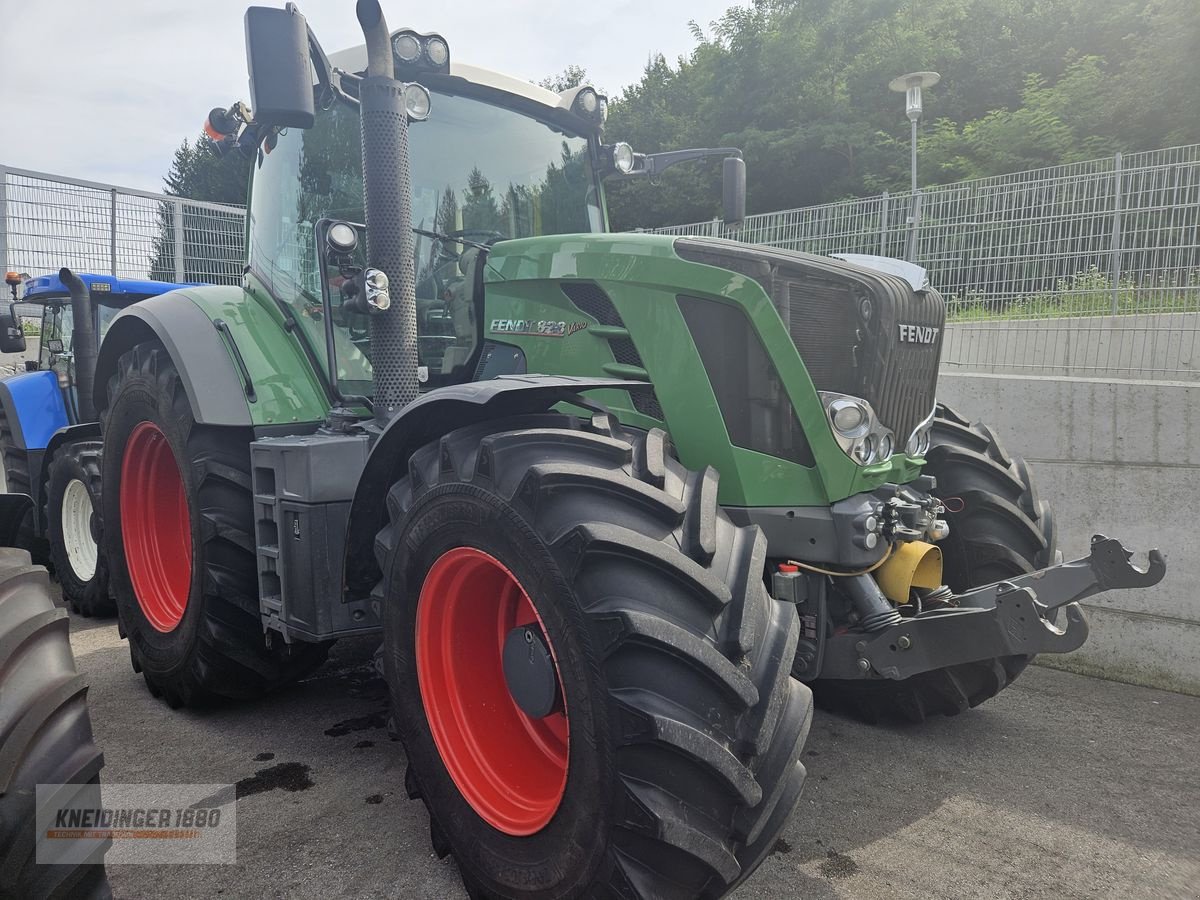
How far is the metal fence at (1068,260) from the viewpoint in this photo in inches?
194

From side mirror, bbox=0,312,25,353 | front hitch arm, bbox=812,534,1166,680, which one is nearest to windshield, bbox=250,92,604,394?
front hitch arm, bbox=812,534,1166,680

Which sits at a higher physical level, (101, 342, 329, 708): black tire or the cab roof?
the cab roof

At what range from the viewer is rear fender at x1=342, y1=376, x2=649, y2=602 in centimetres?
234

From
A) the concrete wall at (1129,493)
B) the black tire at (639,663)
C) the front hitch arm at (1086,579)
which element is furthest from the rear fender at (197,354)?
the concrete wall at (1129,493)

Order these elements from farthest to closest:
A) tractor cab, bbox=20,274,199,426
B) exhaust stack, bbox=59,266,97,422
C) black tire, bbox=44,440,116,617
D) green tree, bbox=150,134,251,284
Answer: green tree, bbox=150,134,251,284 < tractor cab, bbox=20,274,199,426 < exhaust stack, bbox=59,266,97,422 < black tire, bbox=44,440,116,617

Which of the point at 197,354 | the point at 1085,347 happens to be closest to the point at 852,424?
the point at 197,354

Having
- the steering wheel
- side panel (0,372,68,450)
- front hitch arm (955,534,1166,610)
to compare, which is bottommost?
front hitch arm (955,534,1166,610)

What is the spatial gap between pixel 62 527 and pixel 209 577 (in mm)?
2919

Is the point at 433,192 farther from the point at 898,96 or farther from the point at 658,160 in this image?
the point at 898,96

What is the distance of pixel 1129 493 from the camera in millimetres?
4340

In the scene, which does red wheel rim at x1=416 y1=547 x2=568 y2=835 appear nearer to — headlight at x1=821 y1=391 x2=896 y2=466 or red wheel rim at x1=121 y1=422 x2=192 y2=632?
headlight at x1=821 y1=391 x2=896 y2=466

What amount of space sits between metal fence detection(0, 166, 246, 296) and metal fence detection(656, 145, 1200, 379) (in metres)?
5.68

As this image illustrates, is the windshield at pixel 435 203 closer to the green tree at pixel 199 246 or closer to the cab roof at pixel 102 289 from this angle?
the cab roof at pixel 102 289

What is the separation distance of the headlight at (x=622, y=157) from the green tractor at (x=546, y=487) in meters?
0.02
